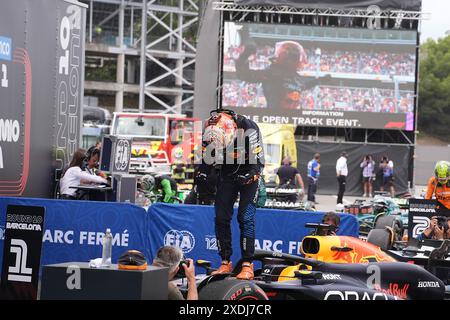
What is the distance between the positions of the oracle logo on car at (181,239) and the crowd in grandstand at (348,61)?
938 inches

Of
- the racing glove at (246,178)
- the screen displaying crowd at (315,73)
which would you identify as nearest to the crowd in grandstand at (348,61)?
the screen displaying crowd at (315,73)

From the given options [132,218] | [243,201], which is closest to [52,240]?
[132,218]

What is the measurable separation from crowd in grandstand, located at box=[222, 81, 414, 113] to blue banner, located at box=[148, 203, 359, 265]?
23523mm

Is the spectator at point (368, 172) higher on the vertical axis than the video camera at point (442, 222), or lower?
lower

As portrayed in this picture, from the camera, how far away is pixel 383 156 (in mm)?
36344

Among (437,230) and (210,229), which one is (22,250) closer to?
(210,229)

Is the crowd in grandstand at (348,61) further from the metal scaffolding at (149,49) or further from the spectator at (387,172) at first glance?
the metal scaffolding at (149,49)

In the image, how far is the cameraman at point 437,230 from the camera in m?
12.4

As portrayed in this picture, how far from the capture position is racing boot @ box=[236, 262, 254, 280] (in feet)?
25.9

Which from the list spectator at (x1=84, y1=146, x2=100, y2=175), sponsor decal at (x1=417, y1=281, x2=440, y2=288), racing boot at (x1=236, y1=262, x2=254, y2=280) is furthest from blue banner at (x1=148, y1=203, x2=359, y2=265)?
racing boot at (x1=236, y1=262, x2=254, y2=280)

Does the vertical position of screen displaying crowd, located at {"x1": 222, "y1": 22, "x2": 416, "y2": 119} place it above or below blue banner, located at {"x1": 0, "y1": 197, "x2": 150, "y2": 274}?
above

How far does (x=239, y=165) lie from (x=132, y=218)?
3.81 meters

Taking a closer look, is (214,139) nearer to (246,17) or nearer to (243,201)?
(243,201)

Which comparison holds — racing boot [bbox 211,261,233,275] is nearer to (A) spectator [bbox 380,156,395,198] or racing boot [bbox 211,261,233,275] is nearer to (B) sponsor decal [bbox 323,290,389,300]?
(B) sponsor decal [bbox 323,290,389,300]
